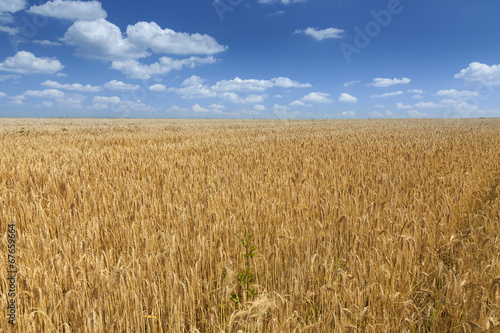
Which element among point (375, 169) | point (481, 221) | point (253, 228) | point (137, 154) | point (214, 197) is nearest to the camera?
point (253, 228)

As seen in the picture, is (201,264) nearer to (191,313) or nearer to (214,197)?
(191,313)

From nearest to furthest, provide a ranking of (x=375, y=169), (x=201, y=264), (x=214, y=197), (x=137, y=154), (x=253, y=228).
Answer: (x=201, y=264), (x=253, y=228), (x=214, y=197), (x=375, y=169), (x=137, y=154)

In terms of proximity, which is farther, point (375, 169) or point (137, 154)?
point (137, 154)

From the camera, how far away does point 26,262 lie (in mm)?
1995

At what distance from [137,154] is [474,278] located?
6754 mm

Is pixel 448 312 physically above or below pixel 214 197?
below

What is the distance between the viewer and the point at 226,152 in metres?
7.27

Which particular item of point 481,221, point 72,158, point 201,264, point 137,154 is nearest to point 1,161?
point 72,158

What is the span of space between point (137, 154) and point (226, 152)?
212 centimetres

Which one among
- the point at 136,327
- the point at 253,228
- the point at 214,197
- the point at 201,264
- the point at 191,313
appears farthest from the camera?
the point at 214,197

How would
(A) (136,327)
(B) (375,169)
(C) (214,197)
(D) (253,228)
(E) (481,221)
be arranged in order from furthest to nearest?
1. (B) (375,169)
2. (C) (214,197)
3. (E) (481,221)
4. (D) (253,228)
5. (A) (136,327)

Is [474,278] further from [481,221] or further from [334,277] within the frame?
[481,221]

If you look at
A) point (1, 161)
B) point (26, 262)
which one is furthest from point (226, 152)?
point (26, 262)

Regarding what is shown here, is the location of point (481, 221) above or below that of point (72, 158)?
below
